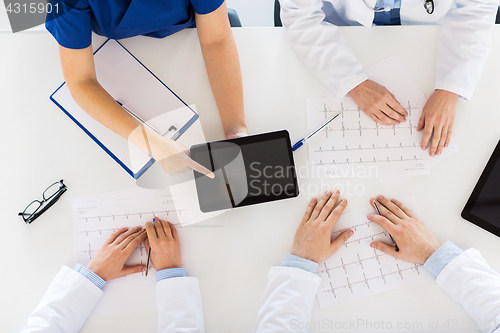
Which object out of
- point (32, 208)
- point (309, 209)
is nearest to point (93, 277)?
point (32, 208)

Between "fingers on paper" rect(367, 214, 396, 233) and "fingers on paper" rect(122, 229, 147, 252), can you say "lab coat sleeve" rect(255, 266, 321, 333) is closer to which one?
"fingers on paper" rect(367, 214, 396, 233)

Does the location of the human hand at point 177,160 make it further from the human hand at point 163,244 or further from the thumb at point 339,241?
the thumb at point 339,241

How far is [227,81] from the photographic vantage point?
0.89m

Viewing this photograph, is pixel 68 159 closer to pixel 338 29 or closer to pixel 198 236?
pixel 198 236

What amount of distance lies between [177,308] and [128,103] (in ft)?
1.87

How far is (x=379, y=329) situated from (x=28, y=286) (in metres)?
0.93

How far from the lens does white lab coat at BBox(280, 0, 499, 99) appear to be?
87 cm

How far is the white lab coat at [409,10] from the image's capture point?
87 cm

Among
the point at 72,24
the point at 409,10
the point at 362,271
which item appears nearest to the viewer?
the point at 72,24

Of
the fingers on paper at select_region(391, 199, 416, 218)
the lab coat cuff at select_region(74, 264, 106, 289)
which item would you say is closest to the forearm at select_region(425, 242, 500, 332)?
the fingers on paper at select_region(391, 199, 416, 218)

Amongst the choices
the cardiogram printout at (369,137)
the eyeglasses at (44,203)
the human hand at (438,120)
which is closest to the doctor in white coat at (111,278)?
the eyeglasses at (44,203)

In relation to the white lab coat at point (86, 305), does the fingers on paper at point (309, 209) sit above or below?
above

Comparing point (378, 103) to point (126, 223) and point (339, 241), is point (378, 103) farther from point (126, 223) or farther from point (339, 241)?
point (126, 223)

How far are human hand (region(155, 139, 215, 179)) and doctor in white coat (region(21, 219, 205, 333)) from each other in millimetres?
170
